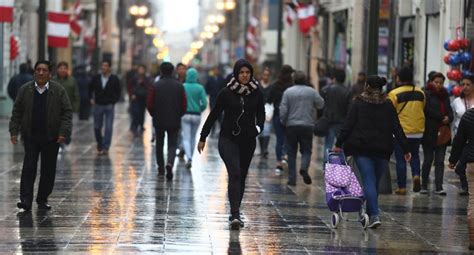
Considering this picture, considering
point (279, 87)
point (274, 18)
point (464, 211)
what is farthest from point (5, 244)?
point (274, 18)

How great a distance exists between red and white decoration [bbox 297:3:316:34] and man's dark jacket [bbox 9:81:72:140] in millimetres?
32885

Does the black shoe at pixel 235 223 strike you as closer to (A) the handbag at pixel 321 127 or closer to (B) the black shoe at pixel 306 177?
(B) the black shoe at pixel 306 177

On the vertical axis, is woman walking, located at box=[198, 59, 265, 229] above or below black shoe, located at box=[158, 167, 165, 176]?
above

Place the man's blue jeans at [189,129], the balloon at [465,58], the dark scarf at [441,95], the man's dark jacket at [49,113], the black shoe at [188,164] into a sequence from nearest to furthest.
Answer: the man's dark jacket at [49,113] → the dark scarf at [441,95] → the black shoe at [188,164] → the man's blue jeans at [189,129] → the balloon at [465,58]

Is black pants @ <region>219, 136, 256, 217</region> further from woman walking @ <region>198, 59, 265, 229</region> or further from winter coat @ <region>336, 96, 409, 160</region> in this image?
winter coat @ <region>336, 96, 409, 160</region>

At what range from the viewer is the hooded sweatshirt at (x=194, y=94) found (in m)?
23.0

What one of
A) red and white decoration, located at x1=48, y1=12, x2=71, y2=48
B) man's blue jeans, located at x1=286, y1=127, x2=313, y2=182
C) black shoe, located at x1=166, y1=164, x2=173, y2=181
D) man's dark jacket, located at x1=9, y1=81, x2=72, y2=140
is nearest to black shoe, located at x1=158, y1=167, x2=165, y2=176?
black shoe, located at x1=166, y1=164, x2=173, y2=181

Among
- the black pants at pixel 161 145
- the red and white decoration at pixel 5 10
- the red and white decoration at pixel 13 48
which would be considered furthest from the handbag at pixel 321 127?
the red and white decoration at pixel 13 48

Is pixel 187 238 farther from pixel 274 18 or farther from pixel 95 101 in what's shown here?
pixel 274 18

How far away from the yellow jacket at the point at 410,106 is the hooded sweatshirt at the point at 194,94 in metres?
5.35

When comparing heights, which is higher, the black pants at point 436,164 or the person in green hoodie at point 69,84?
the person in green hoodie at point 69,84

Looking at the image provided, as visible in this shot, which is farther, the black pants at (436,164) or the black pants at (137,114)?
the black pants at (137,114)

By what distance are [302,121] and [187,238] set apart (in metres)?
7.05

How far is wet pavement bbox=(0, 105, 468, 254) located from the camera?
41.2 ft
